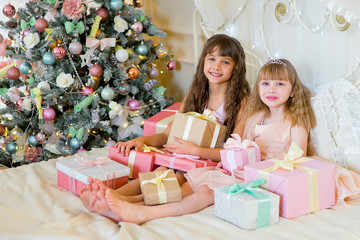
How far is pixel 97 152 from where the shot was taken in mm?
2182

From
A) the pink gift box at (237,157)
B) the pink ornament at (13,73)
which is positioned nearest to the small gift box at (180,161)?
the pink gift box at (237,157)

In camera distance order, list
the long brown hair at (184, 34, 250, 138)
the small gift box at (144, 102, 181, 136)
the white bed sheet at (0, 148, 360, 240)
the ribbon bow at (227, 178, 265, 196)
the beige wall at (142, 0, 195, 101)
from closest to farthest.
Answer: the white bed sheet at (0, 148, 360, 240) < the ribbon bow at (227, 178, 265, 196) < the long brown hair at (184, 34, 250, 138) < the small gift box at (144, 102, 181, 136) < the beige wall at (142, 0, 195, 101)

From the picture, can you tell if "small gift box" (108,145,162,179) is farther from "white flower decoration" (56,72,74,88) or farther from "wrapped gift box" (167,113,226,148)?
"white flower decoration" (56,72,74,88)

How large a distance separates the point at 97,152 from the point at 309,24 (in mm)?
1323

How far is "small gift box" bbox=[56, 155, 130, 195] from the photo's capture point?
163cm

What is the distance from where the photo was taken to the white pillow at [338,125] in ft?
5.79

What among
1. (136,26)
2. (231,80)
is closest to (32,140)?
(136,26)

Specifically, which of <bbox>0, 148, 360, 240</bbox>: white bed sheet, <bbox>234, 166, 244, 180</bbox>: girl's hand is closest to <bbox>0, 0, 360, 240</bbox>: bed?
<bbox>0, 148, 360, 240</bbox>: white bed sheet

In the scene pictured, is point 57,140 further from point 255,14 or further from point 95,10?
point 255,14

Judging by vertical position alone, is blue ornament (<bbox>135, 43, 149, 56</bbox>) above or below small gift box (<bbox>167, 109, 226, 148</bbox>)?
above

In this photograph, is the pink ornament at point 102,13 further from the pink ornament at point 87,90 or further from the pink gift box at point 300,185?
the pink gift box at point 300,185

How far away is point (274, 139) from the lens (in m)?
1.90

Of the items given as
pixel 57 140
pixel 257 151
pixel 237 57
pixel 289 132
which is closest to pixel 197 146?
pixel 257 151

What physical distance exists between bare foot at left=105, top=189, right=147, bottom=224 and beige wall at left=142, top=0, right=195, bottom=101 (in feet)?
6.45
